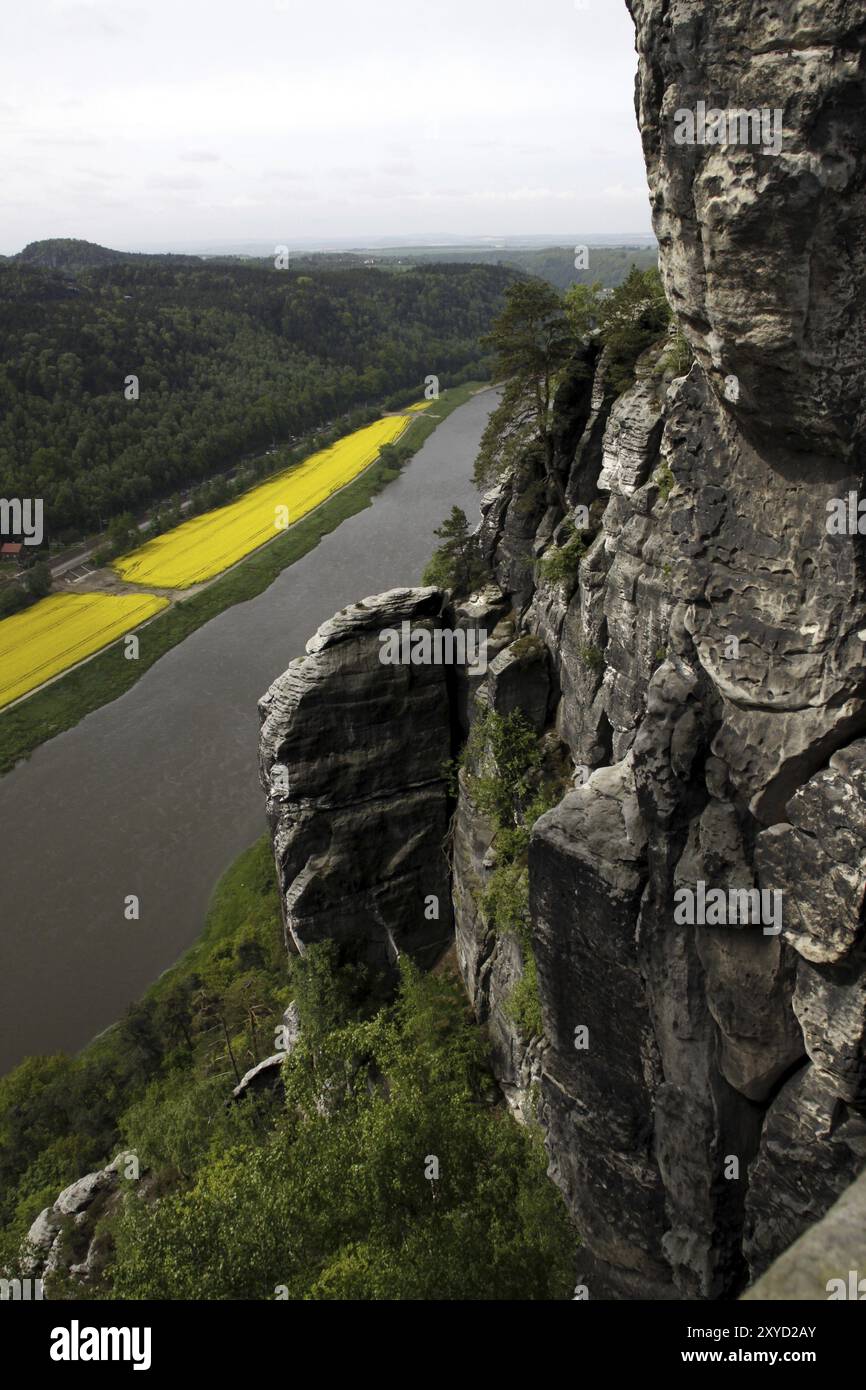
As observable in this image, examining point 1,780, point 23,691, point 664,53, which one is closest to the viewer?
point 664,53

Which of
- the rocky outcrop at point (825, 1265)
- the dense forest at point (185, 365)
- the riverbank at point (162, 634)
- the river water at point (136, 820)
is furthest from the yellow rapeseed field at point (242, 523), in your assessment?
the rocky outcrop at point (825, 1265)

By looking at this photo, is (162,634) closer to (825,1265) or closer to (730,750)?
(730,750)

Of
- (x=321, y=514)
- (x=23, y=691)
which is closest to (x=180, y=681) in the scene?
(x=23, y=691)

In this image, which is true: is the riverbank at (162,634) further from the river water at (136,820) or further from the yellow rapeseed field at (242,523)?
the yellow rapeseed field at (242,523)

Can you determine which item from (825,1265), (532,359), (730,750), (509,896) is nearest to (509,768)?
(509,896)

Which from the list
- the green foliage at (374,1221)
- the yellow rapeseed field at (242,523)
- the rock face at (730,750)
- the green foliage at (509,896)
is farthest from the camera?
the yellow rapeseed field at (242,523)

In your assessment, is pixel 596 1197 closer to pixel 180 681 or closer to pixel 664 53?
pixel 664 53

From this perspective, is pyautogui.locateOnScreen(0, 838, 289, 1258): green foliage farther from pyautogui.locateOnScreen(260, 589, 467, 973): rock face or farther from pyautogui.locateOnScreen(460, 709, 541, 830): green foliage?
pyautogui.locateOnScreen(460, 709, 541, 830): green foliage
